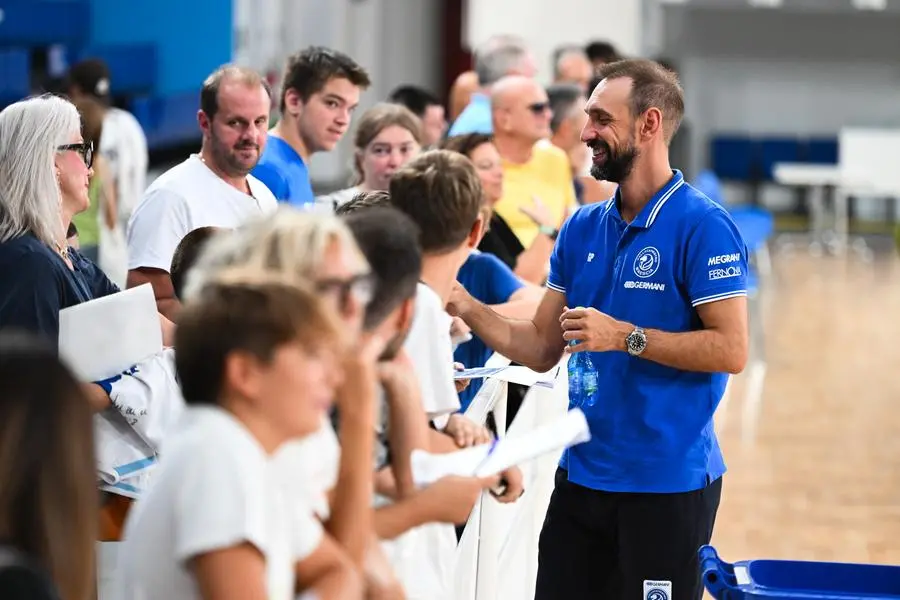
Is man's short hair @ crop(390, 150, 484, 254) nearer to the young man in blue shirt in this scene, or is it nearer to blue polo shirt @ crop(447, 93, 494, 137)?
the young man in blue shirt

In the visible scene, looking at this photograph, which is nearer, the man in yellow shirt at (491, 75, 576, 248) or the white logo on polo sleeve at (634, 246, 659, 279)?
the white logo on polo sleeve at (634, 246, 659, 279)

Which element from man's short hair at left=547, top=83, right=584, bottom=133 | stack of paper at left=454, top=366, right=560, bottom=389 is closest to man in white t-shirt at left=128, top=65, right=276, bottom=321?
stack of paper at left=454, top=366, right=560, bottom=389

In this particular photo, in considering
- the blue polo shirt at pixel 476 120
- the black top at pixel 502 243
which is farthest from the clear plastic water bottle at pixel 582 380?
the blue polo shirt at pixel 476 120

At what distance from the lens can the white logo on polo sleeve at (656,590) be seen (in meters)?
3.20

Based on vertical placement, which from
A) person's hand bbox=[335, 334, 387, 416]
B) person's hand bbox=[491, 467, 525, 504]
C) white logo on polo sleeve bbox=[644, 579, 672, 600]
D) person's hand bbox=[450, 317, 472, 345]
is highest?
person's hand bbox=[335, 334, 387, 416]

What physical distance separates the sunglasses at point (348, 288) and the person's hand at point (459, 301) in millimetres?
1392

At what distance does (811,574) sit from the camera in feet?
9.61

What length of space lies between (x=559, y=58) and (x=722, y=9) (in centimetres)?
1163

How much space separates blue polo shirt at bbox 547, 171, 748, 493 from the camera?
319cm

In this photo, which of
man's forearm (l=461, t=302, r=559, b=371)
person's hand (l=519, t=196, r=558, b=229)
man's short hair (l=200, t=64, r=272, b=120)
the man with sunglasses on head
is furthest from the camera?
the man with sunglasses on head

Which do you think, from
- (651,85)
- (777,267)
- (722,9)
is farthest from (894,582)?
(722,9)

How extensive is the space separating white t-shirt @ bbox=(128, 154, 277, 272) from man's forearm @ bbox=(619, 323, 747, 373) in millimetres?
1336

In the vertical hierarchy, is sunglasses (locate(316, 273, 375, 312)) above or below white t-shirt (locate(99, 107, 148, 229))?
above

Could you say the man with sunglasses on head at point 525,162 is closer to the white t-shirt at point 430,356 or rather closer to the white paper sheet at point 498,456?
the white t-shirt at point 430,356
